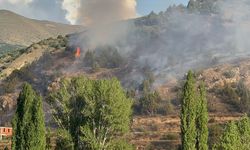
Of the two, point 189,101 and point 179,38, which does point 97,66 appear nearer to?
point 179,38

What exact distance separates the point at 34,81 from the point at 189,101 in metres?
101

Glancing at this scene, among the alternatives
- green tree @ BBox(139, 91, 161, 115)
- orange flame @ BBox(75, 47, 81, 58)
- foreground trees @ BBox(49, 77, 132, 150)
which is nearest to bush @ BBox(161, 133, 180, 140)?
green tree @ BBox(139, 91, 161, 115)

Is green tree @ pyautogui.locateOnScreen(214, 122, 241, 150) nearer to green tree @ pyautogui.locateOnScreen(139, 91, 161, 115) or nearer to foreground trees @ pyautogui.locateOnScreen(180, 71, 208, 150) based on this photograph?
foreground trees @ pyautogui.locateOnScreen(180, 71, 208, 150)

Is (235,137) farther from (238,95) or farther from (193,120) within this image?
(238,95)

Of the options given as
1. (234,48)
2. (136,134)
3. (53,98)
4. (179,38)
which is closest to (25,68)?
(179,38)

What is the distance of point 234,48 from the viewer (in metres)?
145

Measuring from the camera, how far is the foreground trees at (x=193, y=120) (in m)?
49.9

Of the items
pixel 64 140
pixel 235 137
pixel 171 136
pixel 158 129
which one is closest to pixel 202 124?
pixel 235 137

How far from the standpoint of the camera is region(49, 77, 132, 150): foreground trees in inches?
2239

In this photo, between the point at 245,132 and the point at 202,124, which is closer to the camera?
the point at 245,132

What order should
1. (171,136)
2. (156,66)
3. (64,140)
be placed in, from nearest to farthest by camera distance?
(64,140) < (171,136) < (156,66)

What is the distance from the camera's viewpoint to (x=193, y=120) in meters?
50.7

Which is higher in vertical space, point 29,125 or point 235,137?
point 29,125

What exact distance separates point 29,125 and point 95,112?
326 inches
